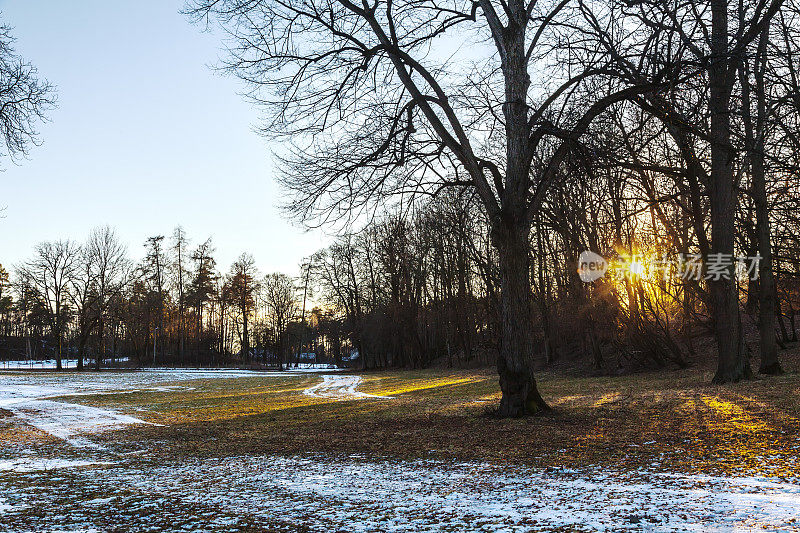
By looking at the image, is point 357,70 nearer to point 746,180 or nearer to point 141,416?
point 141,416

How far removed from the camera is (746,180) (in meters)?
17.0

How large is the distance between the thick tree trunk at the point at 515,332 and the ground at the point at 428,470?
557 millimetres

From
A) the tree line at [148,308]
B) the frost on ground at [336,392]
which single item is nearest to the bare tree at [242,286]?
the tree line at [148,308]

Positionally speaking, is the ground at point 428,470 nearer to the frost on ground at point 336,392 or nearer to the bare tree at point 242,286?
the frost on ground at point 336,392

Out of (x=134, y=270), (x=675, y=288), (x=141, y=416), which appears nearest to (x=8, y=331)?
(x=134, y=270)

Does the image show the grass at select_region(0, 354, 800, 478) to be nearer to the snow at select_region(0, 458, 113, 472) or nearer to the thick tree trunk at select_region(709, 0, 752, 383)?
the thick tree trunk at select_region(709, 0, 752, 383)

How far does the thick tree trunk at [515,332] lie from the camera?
9906 mm

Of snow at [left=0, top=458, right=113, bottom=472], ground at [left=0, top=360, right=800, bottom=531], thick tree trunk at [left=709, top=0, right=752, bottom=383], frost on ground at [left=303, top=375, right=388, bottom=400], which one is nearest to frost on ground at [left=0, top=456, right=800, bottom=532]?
ground at [left=0, top=360, right=800, bottom=531]

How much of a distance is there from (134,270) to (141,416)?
42871 mm

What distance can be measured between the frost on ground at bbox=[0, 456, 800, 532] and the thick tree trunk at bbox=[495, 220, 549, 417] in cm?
386

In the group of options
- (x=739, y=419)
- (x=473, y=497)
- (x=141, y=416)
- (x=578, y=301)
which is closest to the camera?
(x=473, y=497)

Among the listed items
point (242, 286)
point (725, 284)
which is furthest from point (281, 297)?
point (725, 284)

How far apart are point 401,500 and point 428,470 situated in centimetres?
135

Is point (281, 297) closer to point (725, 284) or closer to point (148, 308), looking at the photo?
point (148, 308)
